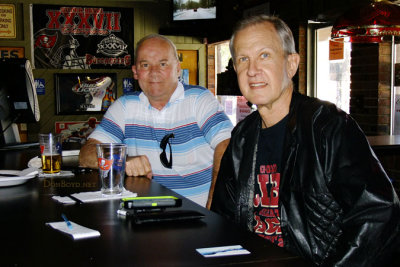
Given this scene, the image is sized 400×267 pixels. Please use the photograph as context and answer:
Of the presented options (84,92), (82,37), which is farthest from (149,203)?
(82,37)

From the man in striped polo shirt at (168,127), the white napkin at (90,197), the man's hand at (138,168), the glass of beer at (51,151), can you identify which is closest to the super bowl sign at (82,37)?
the man in striped polo shirt at (168,127)

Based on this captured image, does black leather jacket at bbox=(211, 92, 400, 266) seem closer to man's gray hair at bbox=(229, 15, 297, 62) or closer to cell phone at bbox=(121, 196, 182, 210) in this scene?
man's gray hair at bbox=(229, 15, 297, 62)

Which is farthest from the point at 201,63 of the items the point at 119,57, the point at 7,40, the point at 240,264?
the point at 240,264

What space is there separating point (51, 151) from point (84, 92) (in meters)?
5.40

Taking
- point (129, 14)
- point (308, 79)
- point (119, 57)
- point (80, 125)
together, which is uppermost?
point (129, 14)

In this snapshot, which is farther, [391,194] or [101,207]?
[101,207]

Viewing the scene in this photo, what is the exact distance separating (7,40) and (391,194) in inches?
261

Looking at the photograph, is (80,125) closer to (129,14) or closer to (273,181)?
(129,14)

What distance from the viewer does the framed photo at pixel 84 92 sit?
713 centimetres

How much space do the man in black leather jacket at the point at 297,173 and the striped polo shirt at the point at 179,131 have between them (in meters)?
0.58

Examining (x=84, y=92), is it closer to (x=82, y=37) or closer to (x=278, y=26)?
(x=82, y=37)

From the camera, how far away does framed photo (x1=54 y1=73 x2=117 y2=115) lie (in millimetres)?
7129

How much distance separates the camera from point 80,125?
7211mm

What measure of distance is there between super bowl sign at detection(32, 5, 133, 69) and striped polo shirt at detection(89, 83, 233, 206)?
16.2 ft
